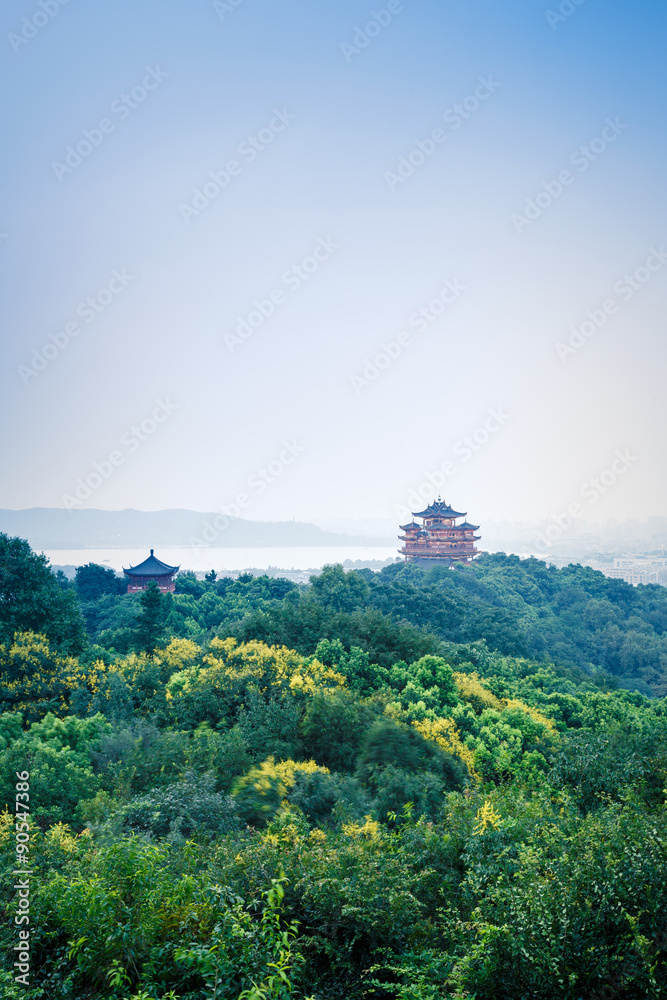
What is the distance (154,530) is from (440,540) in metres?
44.9

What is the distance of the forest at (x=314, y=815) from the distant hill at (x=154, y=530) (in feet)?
167

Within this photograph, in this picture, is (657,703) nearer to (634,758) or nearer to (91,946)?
(634,758)

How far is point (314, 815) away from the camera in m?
6.96

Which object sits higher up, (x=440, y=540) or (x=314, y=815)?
(x=440, y=540)

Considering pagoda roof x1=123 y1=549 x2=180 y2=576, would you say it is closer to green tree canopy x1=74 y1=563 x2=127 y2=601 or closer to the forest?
green tree canopy x1=74 y1=563 x2=127 y2=601

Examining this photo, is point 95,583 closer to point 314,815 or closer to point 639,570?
point 314,815

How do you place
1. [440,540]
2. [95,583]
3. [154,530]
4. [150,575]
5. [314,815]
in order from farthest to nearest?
1. [154,530]
2. [440,540]
3. [95,583]
4. [150,575]
5. [314,815]

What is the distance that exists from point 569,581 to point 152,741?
105 ft

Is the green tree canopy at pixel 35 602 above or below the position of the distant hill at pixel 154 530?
below

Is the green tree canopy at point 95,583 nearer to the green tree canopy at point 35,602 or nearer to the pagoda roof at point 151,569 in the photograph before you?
the pagoda roof at point 151,569

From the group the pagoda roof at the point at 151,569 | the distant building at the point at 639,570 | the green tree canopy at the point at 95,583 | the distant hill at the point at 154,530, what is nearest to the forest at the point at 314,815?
the pagoda roof at the point at 151,569

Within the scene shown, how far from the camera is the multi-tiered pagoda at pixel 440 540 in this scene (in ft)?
131

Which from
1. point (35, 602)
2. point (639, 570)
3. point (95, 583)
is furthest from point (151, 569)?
point (639, 570)

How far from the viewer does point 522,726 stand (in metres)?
10.1
